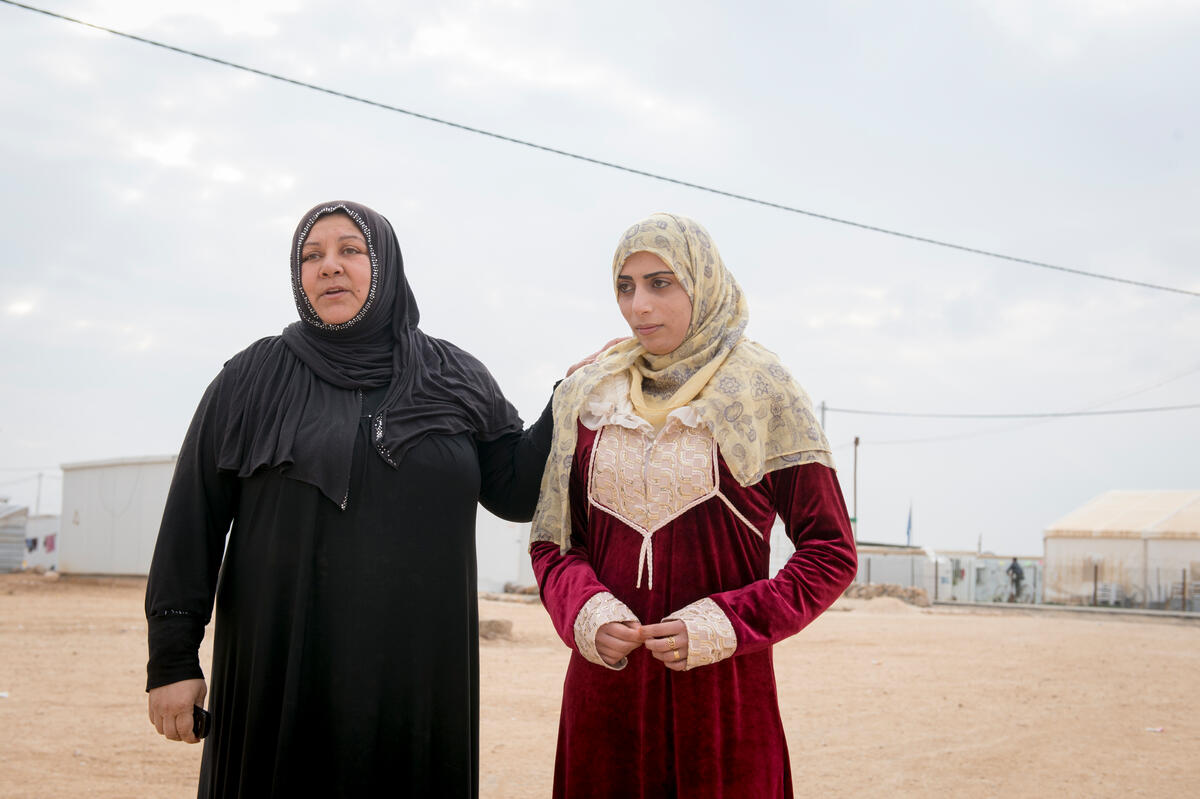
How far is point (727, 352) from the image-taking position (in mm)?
2098

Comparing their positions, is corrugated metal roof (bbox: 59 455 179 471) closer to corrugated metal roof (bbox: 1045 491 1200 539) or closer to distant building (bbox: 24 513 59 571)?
distant building (bbox: 24 513 59 571)

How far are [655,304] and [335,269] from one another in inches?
32.5

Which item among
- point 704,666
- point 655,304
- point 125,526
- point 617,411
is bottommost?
point 125,526

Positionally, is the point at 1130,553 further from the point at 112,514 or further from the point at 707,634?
the point at 707,634

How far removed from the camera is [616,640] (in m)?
1.84

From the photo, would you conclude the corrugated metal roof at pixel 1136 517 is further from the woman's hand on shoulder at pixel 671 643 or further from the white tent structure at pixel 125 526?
the woman's hand on shoulder at pixel 671 643

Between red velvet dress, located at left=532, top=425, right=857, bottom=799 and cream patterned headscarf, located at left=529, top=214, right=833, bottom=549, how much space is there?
0.07 meters

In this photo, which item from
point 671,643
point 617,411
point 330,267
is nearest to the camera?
point 671,643

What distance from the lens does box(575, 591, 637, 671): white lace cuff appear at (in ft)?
6.13

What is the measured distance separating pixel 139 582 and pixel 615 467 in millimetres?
20967

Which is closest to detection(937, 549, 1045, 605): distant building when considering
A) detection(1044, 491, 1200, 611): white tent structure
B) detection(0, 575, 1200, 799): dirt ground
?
detection(1044, 491, 1200, 611): white tent structure

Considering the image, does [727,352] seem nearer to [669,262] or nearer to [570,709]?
[669,262]

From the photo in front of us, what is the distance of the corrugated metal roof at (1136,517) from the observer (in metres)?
26.5

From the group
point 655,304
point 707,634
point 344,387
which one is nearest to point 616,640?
point 707,634
